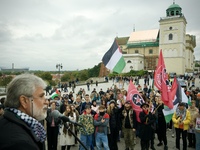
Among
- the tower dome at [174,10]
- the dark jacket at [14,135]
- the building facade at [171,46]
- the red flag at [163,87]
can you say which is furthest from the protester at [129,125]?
the tower dome at [174,10]

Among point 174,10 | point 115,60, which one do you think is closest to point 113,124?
point 115,60

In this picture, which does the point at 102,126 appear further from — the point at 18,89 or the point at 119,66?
the point at 119,66

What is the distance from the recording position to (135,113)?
6.38 m

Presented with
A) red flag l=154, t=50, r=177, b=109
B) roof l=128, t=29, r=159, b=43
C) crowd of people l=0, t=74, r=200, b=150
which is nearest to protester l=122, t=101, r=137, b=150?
crowd of people l=0, t=74, r=200, b=150

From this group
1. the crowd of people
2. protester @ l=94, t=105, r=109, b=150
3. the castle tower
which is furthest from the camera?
the castle tower

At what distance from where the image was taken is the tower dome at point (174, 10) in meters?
57.9

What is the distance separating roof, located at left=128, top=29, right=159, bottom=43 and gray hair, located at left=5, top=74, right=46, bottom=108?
74.9 metres

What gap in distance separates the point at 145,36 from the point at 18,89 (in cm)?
7833

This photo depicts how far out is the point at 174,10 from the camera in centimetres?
5847

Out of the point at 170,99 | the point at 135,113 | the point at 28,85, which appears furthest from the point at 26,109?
the point at 170,99

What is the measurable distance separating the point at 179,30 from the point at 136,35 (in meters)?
24.0

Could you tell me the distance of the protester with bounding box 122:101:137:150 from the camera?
6133mm

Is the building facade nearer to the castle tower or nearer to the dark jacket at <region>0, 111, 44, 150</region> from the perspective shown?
the castle tower

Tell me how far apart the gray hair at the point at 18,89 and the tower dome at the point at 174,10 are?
66.9 metres
